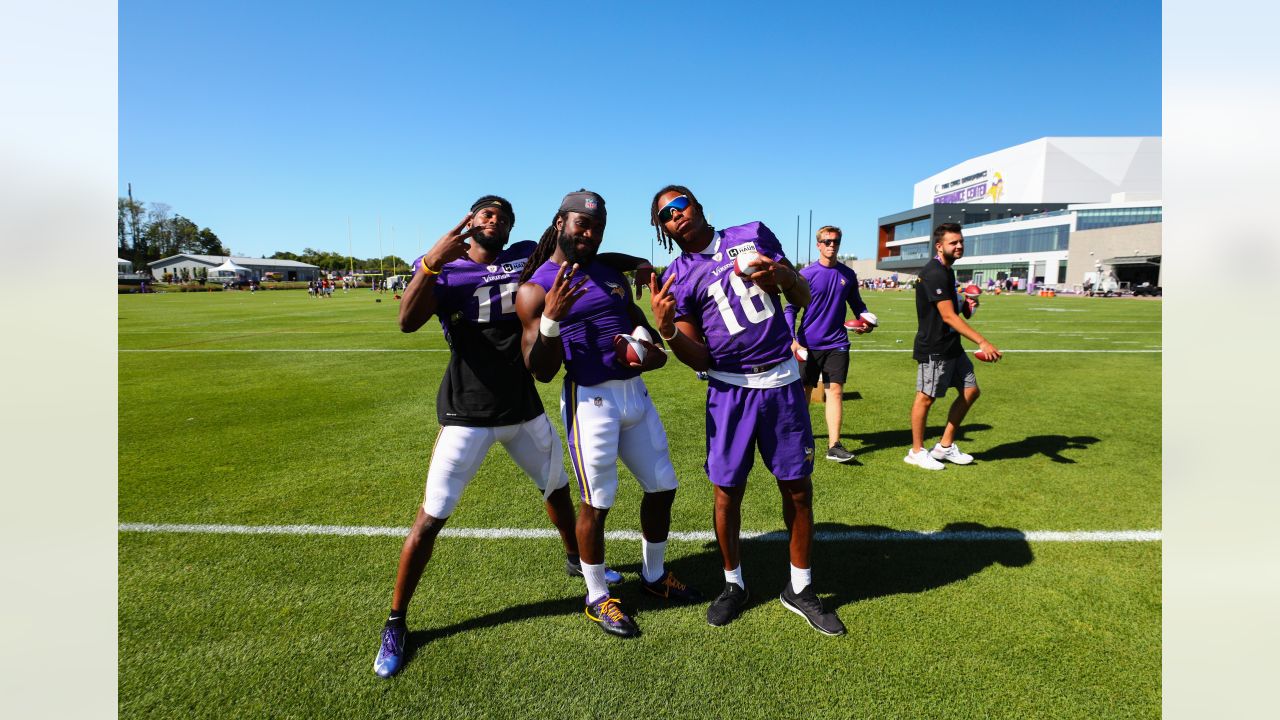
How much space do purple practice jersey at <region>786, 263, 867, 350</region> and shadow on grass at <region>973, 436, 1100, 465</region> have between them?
1.84m

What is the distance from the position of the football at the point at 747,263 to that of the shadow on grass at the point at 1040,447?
4262 millimetres

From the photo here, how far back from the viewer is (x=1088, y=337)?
16.5 m

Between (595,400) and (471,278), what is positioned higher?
(471,278)

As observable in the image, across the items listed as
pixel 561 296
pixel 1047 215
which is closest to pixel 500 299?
pixel 561 296

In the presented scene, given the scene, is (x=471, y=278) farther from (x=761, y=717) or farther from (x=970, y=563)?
(x=970, y=563)

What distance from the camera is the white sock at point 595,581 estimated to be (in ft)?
11.3

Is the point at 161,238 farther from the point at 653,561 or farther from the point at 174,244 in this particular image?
the point at 653,561

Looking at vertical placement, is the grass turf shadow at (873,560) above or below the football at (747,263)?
below

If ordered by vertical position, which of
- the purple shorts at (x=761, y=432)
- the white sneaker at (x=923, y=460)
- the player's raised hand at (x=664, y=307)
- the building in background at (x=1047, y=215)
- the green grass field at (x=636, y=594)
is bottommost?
the green grass field at (x=636, y=594)

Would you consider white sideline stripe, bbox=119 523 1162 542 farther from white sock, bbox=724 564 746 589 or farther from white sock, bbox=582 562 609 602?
white sock, bbox=582 562 609 602

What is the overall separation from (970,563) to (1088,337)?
1589 centimetres

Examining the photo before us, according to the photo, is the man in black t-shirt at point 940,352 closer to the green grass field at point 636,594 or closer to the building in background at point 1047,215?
the green grass field at point 636,594

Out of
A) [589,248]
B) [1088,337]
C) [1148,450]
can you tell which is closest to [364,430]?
[589,248]

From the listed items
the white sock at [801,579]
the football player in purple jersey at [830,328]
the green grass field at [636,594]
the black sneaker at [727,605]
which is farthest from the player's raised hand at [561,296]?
the football player in purple jersey at [830,328]
